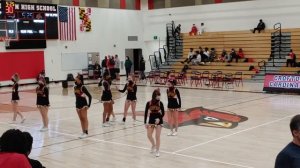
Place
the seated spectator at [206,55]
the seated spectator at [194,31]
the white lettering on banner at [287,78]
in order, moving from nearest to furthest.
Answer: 1. the white lettering on banner at [287,78]
2. the seated spectator at [206,55]
3. the seated spectator at [194,31]

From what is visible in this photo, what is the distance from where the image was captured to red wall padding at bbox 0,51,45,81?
101ft

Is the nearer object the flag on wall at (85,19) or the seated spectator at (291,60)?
the seated spectator at (291,60)

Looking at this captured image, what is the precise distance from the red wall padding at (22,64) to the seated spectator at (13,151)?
28.7m

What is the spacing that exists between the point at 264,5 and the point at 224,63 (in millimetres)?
5766

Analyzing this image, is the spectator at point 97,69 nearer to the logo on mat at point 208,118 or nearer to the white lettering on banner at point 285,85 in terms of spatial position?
the white lettering on banner at point 285,85

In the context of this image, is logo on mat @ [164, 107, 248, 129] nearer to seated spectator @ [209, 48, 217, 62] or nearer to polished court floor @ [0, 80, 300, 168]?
polished court floor @ [0, 80, 300, 168]

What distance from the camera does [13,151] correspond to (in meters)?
3.72

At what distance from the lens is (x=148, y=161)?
9938 millimetres

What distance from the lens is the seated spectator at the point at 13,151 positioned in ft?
12.0

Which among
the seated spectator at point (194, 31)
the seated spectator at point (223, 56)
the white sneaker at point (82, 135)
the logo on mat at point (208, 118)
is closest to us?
the white sneaker at point (82, 135)

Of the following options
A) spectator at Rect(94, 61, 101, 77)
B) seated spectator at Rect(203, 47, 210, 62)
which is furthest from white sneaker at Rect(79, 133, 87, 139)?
spectator at Rect(94, 61, 101, 77)

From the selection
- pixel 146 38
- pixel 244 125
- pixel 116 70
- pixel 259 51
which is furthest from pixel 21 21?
pixel 244 125

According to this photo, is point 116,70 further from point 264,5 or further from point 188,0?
point 264,5

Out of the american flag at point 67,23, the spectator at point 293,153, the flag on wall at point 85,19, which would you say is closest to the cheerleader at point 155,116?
the spectator at point 293,153
